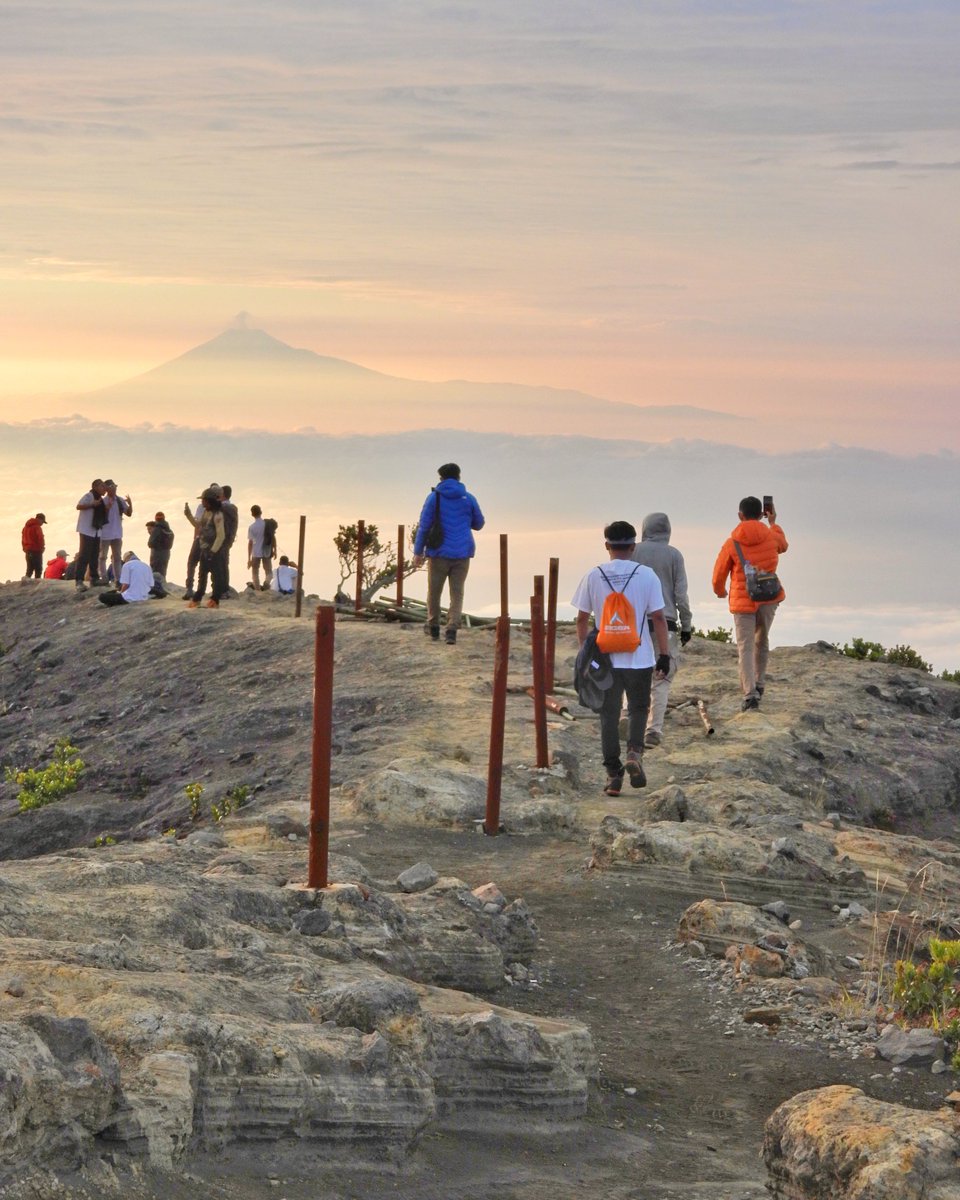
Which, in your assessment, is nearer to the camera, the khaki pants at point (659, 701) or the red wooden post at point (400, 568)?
the khaki pants at point (659, 701)

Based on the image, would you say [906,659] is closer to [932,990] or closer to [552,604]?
[552,604]

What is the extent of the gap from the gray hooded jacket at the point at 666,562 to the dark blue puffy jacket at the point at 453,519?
5.34m

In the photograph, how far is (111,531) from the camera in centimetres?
2842

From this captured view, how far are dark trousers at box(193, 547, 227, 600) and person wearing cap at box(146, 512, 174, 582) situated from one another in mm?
5212

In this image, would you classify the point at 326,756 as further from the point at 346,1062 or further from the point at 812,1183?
the point at 812,1183

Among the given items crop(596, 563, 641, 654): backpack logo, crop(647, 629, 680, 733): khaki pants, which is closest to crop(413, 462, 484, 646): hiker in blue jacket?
crop(647, 629, 680, 733): khaki pants

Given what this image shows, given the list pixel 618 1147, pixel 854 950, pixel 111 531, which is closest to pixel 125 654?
pixel 111 531

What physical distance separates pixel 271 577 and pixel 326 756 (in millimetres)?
25226

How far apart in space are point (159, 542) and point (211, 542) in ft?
23.4

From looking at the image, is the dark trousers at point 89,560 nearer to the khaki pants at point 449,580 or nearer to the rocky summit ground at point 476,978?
the khaki pants at point 449,580

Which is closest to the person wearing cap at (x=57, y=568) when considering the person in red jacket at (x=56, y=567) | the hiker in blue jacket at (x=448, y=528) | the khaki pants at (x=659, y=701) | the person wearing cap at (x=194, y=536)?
the person in red jacket at (x=56, y=567)

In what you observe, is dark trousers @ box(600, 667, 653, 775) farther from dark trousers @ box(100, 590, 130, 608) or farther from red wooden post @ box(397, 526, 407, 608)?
dark trousers @ box(100, 590, 130, 608)

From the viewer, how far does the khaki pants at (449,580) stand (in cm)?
1949

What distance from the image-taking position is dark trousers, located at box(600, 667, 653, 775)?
1188cm
